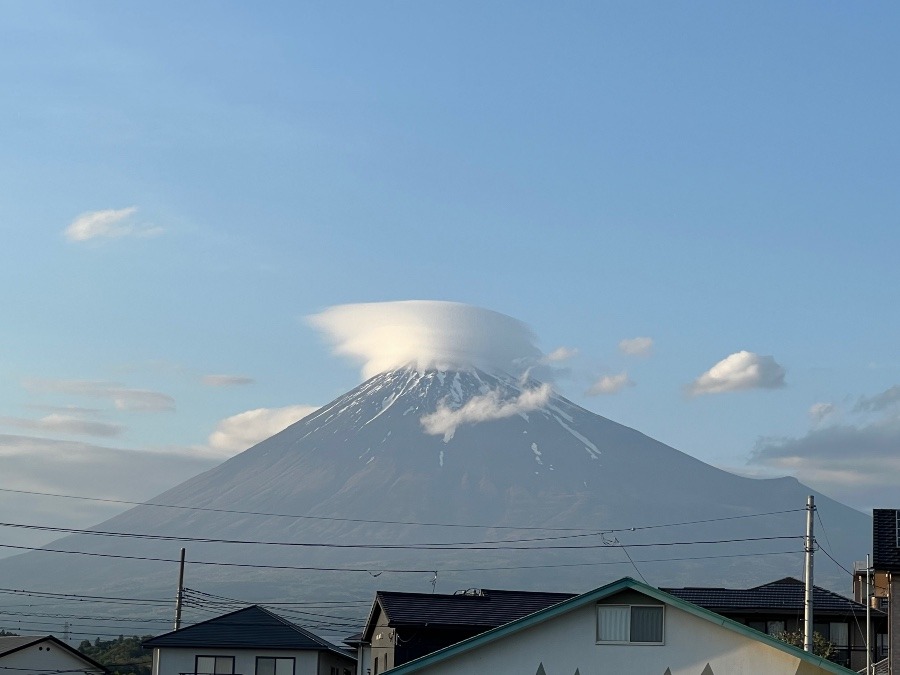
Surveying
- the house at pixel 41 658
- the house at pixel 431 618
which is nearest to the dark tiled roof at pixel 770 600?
the house at pixel 431 618

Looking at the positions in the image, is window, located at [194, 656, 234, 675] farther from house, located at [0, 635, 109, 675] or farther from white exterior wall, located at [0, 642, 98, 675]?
white exterior wall, located at [0, 642, 98, 675]

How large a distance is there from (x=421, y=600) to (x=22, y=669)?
69.8ft

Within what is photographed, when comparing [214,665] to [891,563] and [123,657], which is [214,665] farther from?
[123,657]

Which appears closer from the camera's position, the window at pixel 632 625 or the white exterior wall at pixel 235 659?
the window at pixel 632 625

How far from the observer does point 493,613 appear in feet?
165

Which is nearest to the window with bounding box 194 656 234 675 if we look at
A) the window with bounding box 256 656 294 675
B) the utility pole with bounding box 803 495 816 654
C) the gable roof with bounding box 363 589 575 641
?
the window with bounding box 256 656 294 675

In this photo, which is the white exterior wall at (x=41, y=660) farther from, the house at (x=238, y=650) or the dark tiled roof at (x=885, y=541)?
the dark tiled roof at (x=885, y=541)

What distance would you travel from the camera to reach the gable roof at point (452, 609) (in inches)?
1939

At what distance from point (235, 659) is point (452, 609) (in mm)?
11263

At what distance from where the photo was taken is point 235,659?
56.6 metres

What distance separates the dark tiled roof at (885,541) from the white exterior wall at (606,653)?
24.2 ft

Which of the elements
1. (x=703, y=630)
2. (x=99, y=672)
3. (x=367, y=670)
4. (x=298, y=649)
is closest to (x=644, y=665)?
(x=703, y=630)

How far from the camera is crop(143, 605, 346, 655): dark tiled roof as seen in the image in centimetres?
5616

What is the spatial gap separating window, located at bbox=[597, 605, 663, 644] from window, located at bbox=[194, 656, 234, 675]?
27004 mm
